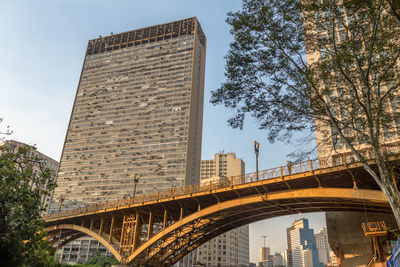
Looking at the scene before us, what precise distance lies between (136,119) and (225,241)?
63.1m

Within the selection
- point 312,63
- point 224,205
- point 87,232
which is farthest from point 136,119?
point 312,63

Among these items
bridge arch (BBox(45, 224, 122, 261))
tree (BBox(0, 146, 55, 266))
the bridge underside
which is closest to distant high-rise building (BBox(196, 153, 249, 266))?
bridge arch (BBox(45, 224, 122, 261))

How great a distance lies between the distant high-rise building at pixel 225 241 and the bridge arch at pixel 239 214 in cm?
5045

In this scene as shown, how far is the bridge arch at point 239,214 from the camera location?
21953mm

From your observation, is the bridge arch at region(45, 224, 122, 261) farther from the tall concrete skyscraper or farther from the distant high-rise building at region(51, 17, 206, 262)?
the tall concrete skyscraper

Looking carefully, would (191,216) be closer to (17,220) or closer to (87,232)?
(87,232)

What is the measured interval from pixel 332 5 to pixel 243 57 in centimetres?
475

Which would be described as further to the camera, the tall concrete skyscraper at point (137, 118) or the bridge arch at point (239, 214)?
the tall concrete skyscraper at point (137, 118)

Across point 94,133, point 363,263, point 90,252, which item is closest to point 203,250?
point 90,252

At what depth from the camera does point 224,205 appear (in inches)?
1125

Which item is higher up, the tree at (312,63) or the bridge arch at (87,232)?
the tree at (312,63)

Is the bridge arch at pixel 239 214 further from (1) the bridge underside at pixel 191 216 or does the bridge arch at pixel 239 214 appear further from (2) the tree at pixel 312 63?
(2) the tree at pixel 312 63

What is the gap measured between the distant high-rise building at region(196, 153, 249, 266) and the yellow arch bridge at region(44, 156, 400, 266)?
165 ft

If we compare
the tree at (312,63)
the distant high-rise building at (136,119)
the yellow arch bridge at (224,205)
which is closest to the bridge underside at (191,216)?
the yellow arch bridge at (224,205)
